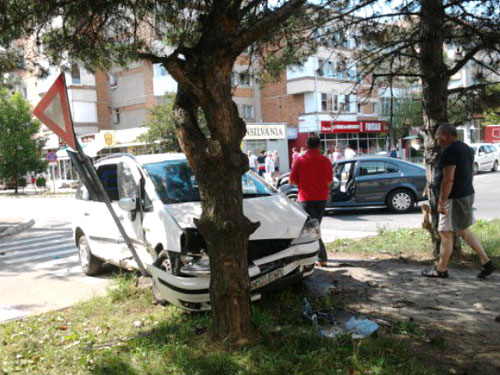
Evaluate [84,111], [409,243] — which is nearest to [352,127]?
[84,111]

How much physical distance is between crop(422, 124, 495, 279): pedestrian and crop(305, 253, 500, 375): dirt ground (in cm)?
51

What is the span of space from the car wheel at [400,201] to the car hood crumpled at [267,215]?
817cm

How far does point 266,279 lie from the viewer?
4.90 m

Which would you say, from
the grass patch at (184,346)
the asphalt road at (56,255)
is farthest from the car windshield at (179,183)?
the asphalt road at (56,255)

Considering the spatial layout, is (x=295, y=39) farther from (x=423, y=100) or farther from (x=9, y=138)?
(x=9, y=138)

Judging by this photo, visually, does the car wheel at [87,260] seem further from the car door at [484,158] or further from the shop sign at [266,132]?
the shop sign at [266,132]

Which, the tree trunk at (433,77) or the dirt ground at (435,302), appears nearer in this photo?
the dirt ground at (435,302)

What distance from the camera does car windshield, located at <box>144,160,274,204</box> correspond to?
589 centimetres

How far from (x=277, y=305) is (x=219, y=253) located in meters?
1.56

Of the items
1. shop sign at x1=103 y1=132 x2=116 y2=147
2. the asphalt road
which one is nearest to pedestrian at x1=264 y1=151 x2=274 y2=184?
the asphalt road

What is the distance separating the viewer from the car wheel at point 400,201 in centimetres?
1314

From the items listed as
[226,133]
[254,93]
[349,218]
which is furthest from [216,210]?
[254,93]

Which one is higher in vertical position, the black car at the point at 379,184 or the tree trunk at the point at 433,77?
the tree trunk at the point at 433,77

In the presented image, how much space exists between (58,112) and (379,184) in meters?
9.51
